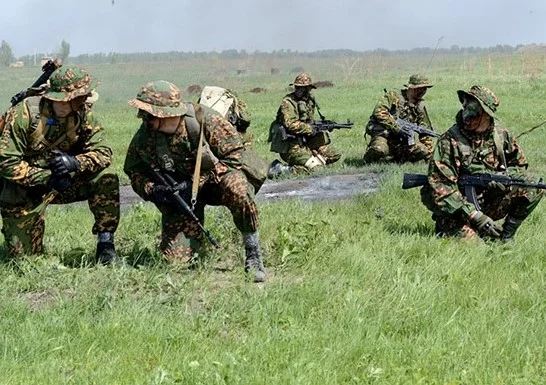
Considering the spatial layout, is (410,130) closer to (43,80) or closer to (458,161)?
(458,161)

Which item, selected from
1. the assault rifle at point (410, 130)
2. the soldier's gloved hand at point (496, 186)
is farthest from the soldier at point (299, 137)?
the soldier's gloved hand at point (496, 186)

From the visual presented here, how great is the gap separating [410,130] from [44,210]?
645 centimetres

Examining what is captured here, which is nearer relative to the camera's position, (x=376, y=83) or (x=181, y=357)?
(x=181, y=357)

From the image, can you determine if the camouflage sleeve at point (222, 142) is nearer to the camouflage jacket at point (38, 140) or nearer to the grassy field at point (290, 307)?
the grassy field at point (290, 307)

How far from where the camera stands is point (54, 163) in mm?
5367

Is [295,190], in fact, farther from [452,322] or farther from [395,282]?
[452,322]

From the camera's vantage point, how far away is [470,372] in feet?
12.0

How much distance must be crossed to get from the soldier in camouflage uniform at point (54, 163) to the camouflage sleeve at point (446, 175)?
263cm

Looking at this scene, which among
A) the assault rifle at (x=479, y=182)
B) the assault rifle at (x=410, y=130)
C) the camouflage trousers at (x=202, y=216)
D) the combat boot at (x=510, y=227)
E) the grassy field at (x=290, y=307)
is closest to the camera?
the grassy field at (x=290, y=307)

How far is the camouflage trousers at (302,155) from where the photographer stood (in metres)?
10.9

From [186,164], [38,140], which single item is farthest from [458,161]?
[38,140]

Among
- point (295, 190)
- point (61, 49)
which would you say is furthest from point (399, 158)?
point (61, 49)

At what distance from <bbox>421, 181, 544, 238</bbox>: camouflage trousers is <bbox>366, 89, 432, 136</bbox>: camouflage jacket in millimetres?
4362

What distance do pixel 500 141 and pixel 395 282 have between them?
6.93 ft
